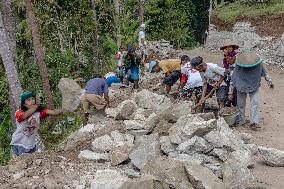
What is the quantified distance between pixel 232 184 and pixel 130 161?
1456 mm

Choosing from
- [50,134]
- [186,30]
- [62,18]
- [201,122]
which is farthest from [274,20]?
[201,122]

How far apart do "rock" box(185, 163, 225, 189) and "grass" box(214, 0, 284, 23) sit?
14.8 meters

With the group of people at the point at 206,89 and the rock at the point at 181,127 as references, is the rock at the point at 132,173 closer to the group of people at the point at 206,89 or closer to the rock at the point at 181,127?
the rock at the point at 181,127

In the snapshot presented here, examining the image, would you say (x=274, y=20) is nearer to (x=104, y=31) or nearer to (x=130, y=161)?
(x=104, y=31)

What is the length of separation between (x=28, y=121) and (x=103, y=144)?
1.15 m

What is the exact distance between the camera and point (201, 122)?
19.9ft

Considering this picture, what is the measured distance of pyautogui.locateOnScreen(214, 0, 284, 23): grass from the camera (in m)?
19.0

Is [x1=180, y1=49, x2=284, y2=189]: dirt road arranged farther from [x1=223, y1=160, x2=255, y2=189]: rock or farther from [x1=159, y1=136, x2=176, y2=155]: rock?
[x1=159, y1=136, x2=176, y2=155]: rock

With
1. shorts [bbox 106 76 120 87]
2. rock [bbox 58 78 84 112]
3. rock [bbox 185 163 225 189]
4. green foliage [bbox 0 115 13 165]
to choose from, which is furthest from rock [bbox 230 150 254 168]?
green foliage [bbox 0 115 13 165]

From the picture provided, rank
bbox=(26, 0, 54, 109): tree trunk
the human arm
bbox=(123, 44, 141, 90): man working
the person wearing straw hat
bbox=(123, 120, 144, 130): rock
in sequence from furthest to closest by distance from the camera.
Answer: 1. bbox=(26, 0, 54, 109): tree trunk
2. bbox=(123, 44, 141, 90): man working
3. the person wearing straw hat
4. bbox=(123, 120, 144, 130): rock
5. the human arm

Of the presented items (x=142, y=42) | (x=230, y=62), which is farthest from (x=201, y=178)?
(x=142, y=42)

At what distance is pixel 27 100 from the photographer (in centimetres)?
636

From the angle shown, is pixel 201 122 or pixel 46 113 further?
pixel 46 113

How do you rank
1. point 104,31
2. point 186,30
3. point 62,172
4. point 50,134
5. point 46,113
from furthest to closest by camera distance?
point 186,30 < point 104,31 < point 50,134 < point 46,113 < point 62,172
